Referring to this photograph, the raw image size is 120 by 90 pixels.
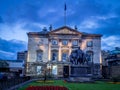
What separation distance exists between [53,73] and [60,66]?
9.56ft

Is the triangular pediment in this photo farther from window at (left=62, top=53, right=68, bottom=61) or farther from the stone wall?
the stone wall

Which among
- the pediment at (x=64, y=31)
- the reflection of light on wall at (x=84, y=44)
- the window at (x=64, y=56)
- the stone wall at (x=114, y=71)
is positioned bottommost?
the stone wall at (x=114, y=71)

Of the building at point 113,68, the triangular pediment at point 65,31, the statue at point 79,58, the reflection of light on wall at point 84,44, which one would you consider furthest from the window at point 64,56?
the statue at point 79,58

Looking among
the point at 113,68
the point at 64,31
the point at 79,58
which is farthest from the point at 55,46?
the point at 79,58

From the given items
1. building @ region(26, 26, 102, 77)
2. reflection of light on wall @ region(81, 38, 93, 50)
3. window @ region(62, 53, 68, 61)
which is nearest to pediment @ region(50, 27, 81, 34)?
building @ region(26, 26, 102, 77)

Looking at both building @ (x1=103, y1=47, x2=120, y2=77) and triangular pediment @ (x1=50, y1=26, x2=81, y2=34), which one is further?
triangular pediment @ (x1=50, y1=26, x2=81, y2=34)

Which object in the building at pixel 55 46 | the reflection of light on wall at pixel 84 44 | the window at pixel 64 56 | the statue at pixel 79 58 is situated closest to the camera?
the statue at pixel 79 58

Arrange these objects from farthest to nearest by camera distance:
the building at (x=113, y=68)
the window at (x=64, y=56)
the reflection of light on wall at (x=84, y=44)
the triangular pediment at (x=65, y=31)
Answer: the reflection of light on wall at (x=84, y=44), the triangular pediment at (x=65, y=31), the window at (x=64, y=56), the building at (x=113, y=68)

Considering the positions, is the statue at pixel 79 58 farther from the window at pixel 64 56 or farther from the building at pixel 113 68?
the window at pixel 64 56

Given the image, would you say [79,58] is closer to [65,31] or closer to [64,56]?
[64,56]

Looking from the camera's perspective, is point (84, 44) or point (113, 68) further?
point (84, 44)

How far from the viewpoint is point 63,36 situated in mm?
65750

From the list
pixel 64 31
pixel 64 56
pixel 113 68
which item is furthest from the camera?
pixel 64 31

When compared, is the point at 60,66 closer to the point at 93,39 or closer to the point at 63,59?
the point at 63,59
